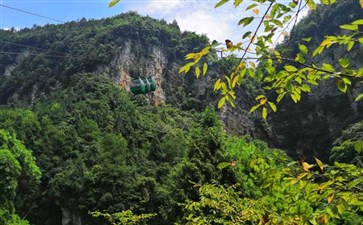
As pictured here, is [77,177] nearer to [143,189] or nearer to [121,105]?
[143,189]

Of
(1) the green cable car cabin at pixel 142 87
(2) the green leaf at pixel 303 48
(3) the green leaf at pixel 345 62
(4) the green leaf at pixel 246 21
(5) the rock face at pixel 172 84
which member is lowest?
(3) the green leaf at pixel 345 62

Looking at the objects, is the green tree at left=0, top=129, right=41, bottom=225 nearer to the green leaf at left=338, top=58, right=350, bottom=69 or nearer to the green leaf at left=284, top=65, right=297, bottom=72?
the green leaf at left=284, top=65, right=297, bottom=72

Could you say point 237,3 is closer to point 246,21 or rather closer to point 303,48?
point 246,21

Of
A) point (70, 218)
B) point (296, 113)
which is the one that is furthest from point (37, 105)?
point (296, 113)

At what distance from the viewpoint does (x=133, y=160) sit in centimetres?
4294

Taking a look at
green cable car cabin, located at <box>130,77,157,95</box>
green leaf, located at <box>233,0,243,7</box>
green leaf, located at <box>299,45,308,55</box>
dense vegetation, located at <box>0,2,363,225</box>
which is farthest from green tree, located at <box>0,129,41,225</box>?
green leaf, located at <box>233,0,243,7</box>

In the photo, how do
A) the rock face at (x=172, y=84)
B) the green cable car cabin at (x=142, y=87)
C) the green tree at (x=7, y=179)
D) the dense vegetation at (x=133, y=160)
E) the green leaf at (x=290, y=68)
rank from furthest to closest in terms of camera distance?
the rock face at (x=172, y=84) → the green cable car cabin at (x=142, y=87) → the green tree at (x=7, y=179) → the dense vegetation at (x=133, y=160) → the green leaf at (x=290, y=68)

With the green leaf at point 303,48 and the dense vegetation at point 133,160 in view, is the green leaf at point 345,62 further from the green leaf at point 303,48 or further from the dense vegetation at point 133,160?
the dense vegetation at point 133,160

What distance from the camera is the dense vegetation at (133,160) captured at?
2.73 meters

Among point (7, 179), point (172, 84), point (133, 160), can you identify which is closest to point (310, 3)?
point (7, 179)

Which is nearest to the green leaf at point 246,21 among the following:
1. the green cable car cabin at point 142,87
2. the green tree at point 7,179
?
the green cable car cabin at point 142,87

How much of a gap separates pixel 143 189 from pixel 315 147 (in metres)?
32.4

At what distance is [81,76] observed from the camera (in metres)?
64.9

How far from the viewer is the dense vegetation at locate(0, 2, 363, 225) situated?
Result: 2729 mm
